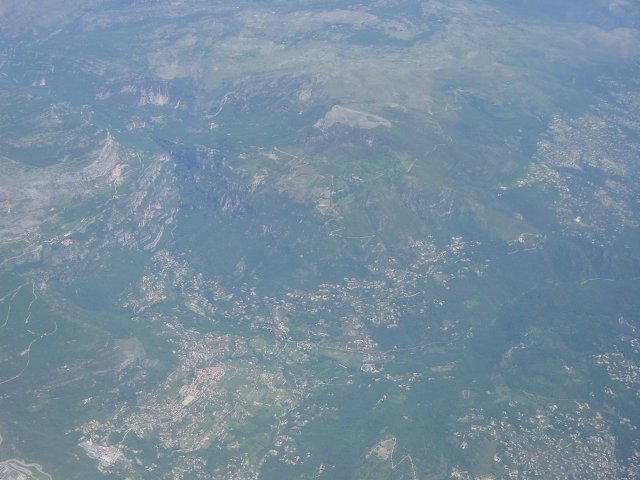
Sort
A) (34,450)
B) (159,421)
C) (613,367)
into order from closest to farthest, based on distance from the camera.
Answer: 1. (34,450)
2. (159,421)
3. (613,367)

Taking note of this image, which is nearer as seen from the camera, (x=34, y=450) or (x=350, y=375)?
(x=34, y=450)

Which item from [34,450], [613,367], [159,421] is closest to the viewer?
[34,450]

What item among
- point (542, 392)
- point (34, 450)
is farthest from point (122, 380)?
point (542, 392)

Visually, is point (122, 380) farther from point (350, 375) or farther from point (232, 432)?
point (350, 375)

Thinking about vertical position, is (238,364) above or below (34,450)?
below

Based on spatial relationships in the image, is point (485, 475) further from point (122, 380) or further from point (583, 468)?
point (122, 380)

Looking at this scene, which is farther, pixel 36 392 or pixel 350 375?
pixel 350 375

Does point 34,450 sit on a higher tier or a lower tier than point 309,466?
higher

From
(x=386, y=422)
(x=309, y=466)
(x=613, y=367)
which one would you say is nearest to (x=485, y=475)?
(x=386, y=422)
